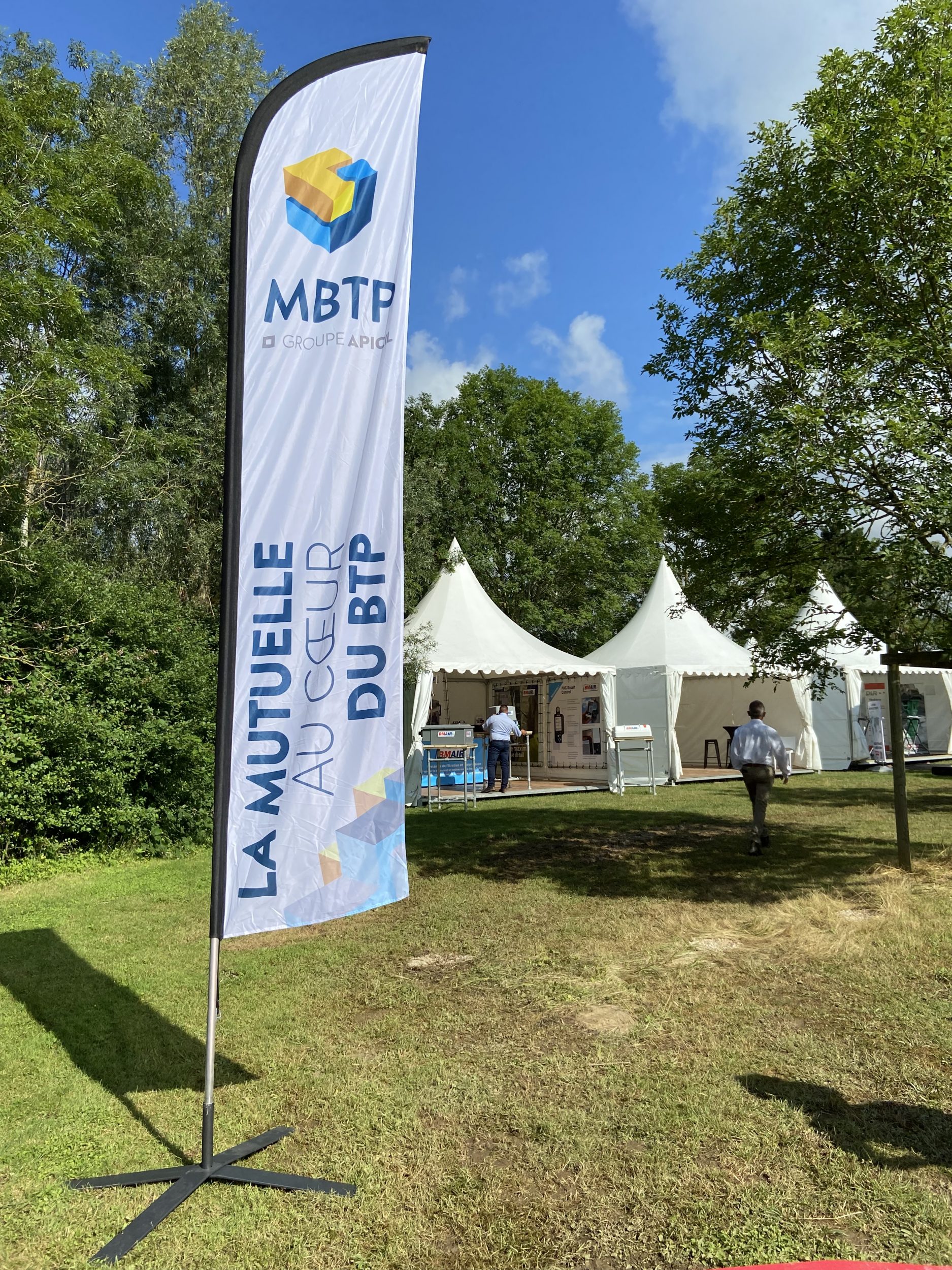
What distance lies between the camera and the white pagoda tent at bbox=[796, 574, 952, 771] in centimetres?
1855

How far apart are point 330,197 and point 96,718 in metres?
6.72

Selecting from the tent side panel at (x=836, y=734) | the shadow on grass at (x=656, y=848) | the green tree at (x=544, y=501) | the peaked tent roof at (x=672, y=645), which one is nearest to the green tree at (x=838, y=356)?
the shadow on grass at (x=656, y=848)

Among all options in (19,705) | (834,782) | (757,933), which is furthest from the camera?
(834,782)

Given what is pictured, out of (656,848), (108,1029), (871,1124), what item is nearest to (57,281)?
(108,1029)

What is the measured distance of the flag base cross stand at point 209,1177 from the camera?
265 centimetres

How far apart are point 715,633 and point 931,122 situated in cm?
1242

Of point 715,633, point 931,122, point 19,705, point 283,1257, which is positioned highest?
point 931,122

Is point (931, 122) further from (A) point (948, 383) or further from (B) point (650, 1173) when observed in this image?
(B) point (650, 1173)

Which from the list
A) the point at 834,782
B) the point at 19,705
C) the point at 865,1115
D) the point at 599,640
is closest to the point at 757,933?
the point at 865,1115

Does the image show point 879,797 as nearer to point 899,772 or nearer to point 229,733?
point 899,772

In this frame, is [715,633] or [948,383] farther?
[715,633]

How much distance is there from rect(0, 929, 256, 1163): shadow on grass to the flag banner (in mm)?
1194

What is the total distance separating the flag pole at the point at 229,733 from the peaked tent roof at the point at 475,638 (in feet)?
36.9

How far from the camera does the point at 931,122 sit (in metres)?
5.79
